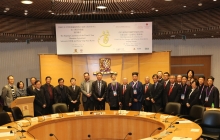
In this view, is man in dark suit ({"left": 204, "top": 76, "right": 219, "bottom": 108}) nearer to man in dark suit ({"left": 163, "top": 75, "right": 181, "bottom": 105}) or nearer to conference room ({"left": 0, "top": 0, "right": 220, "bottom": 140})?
conference room ({"left": 0, "top": 0, "right": 220, "bottom": 140})

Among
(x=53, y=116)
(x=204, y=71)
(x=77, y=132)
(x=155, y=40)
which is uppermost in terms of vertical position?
(x=155, y=40)

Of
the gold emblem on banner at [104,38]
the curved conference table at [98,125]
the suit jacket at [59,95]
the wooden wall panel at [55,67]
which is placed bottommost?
the curved conference table at [98,125]

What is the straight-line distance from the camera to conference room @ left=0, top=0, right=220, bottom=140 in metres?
5.61

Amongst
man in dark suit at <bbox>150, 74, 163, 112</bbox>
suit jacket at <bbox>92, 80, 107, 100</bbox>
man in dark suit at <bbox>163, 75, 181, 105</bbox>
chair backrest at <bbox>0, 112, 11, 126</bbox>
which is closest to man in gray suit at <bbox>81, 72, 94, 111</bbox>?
suit jacket at <bbox>92, 80, 107, 100</bbox>

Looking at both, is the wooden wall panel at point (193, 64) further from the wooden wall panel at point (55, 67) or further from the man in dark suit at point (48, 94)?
the man in dark suit at point (48, 94)

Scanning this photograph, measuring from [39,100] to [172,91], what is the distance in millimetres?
3461

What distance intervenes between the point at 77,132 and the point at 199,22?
17.3 feet

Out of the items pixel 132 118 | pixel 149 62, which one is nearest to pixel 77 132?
pixel 132 118

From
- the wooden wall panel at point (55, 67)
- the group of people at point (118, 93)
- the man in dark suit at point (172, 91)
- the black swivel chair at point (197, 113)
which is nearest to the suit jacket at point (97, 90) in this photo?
the group of people at point (118, 93)

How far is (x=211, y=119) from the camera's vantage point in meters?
5.14

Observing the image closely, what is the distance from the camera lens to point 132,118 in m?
5.67

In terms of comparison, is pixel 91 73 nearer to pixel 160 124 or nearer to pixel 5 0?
pixel 5 0

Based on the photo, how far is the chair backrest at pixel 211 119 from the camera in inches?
201

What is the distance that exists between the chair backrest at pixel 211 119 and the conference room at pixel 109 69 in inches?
0.7
